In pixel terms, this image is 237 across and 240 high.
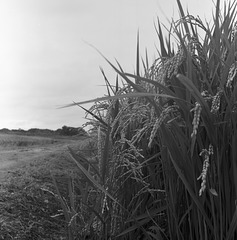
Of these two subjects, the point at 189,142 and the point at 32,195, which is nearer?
the point at 189,142

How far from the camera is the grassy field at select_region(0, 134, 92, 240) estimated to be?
3.90 m

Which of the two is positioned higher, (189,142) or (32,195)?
(189,142)

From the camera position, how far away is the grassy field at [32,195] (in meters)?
3.90

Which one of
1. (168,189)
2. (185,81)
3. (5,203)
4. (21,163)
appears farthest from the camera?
(21,163)

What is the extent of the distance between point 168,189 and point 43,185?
3131 mm

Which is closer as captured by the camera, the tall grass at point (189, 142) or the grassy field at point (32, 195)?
the tall grass at point (189, 142)

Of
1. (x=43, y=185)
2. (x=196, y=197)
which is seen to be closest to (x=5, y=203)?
(x=43, y=185)

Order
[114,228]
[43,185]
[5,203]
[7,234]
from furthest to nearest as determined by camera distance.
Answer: [43,185]
[5,203]
[7,234]
[114,228]

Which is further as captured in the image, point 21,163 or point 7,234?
point 21,163

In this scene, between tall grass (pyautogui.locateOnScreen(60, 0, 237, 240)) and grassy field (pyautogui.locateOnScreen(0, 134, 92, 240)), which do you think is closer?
tall grass (pyautogui.locateOnScreen(60, 0, 237, 240))

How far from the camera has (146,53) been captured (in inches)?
143

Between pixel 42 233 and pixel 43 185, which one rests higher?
pixel 43 185

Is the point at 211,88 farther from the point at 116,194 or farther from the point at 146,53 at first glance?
the point at 146,53

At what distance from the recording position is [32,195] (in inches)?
185
